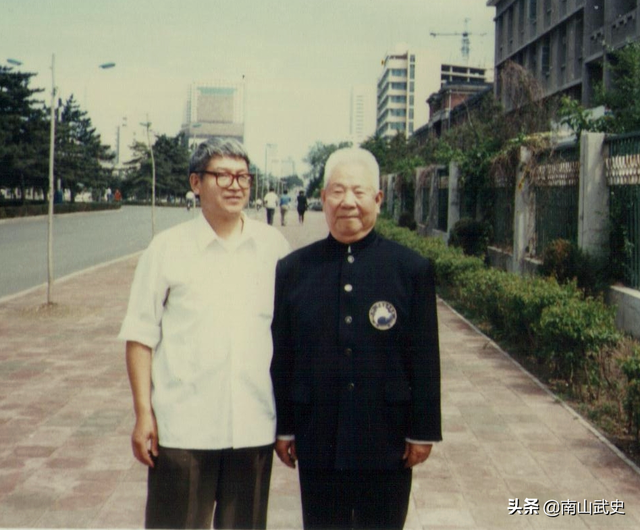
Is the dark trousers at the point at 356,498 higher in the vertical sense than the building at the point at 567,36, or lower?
lower

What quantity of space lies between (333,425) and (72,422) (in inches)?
138

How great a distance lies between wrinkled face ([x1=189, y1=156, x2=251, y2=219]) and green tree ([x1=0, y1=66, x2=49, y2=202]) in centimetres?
4000

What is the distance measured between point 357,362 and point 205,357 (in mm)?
438

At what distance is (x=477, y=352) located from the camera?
8.45m

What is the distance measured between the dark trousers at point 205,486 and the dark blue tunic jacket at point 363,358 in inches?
6.9

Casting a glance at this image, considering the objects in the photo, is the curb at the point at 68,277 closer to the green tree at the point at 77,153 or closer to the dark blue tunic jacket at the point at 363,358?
the dark blue tunic jacket at the point at 363,358

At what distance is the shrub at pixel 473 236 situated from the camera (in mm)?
16188

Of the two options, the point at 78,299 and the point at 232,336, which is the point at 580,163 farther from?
the point at 232,336

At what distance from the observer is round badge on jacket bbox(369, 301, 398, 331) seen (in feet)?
8.31

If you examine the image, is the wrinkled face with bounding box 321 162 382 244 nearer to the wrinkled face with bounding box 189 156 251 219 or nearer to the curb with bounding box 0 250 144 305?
the wrinkled face with bounding box 189 156 251 219

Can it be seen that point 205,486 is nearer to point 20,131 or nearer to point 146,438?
point 146,438

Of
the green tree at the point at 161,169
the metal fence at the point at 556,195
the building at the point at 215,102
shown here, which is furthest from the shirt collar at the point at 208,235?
the green tree at the point at 161,169

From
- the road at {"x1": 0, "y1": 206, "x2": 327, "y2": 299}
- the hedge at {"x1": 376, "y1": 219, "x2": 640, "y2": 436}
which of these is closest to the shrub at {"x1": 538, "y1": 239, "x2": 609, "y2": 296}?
the hedge at {"x1": 376, "y1": 219, "x2": 640, "y2": 436}

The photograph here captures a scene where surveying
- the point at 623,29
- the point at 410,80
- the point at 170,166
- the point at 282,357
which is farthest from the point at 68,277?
the point at 410,80
